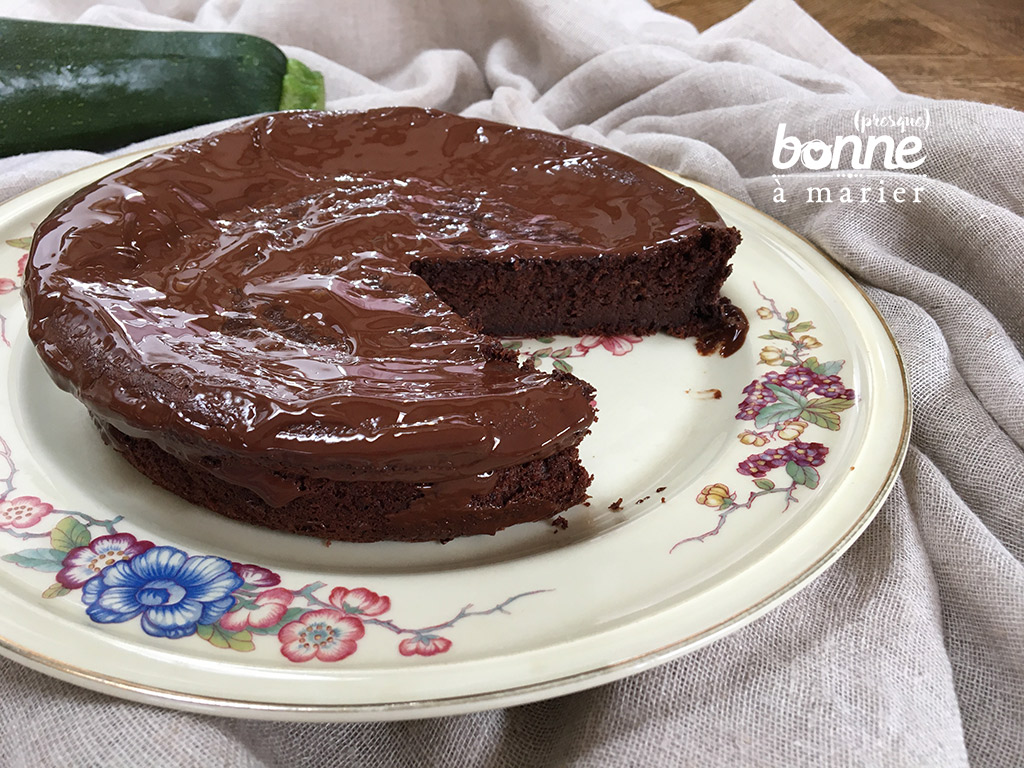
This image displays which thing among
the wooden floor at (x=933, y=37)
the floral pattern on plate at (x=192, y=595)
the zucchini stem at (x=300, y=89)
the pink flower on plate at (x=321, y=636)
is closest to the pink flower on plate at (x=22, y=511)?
the floral pattern on plate at (x=192, y=595)

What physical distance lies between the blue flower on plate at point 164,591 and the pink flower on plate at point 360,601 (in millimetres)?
259

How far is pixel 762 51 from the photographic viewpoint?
5.05 m

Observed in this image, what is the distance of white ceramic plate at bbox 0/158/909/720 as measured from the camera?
79.7 inches

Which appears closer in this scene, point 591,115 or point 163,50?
point 163,50

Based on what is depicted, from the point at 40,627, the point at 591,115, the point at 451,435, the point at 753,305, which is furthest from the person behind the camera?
the point at 591,115

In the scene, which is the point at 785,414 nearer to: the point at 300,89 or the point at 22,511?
the point at 22,511

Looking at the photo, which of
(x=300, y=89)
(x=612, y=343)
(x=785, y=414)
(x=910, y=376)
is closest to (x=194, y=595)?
(x=785, y=414)

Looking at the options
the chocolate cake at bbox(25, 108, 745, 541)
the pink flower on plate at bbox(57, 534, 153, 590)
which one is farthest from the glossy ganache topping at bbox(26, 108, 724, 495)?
the pink flower on plate at bbox(57, 534, 153, 590)

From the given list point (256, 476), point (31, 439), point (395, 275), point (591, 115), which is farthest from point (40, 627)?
point (591, 115)

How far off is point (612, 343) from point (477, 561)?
1.46 metres

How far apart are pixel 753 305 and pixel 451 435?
1.73m

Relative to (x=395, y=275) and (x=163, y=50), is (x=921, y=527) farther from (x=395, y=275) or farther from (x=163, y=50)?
(x=163, y=50)

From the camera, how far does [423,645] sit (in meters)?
2.15

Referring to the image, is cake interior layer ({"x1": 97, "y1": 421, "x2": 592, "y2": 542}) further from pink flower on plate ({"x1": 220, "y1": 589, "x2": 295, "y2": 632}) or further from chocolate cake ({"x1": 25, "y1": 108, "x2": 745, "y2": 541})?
pink flower on plate ({"x1": 220, "y1": 589, "x2": 295, "y2": 632})
